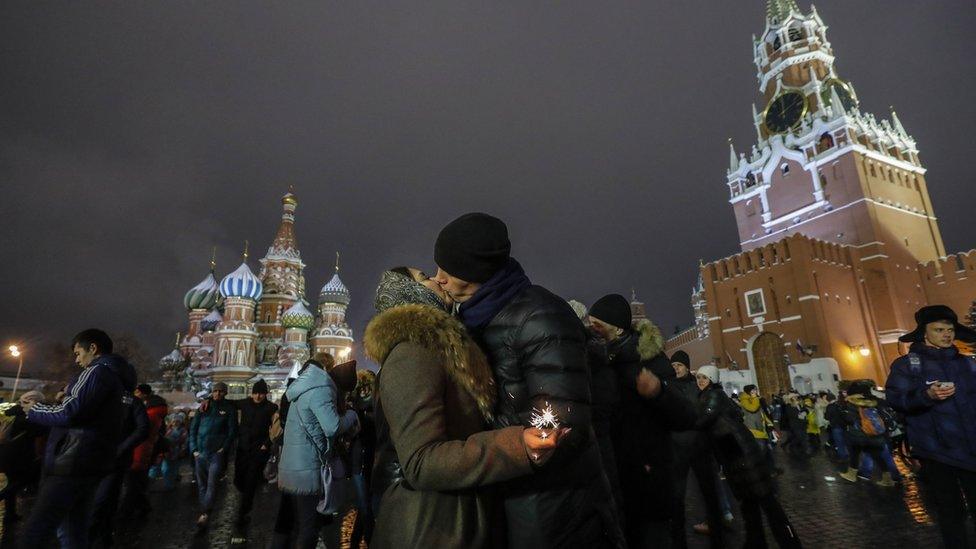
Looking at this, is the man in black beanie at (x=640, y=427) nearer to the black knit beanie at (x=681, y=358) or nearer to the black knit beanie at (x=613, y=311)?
the black knit beanie at (x=613, y=311)

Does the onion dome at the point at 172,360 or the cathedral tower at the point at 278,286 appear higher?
the cathedral tower at the point at 278,286

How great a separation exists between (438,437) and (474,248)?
664 mm

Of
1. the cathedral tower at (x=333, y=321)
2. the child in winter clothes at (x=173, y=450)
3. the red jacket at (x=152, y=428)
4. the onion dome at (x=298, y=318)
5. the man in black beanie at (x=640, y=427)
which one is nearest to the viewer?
the man in black beanie at (x=640, y=427)

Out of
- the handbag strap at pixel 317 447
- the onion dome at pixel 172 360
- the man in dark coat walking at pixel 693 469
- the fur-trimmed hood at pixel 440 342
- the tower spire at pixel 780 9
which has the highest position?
the tower spire at pixel 780 9

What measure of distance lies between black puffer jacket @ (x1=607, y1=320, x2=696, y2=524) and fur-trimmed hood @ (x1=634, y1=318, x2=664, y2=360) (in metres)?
0.21

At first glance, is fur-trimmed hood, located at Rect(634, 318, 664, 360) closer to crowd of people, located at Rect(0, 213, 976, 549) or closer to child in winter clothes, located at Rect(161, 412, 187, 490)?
crowd of people, located at Rect(0, 213, 976, 549)

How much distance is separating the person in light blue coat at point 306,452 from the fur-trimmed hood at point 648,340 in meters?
2.45

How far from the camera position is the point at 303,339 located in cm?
3872

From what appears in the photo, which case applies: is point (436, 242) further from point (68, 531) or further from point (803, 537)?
point (803, 537)

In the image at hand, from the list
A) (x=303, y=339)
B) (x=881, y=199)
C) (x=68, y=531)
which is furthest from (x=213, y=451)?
(x=881, y=199)

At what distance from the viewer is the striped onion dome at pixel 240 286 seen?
35625 millimetres

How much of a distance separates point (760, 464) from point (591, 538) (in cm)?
282

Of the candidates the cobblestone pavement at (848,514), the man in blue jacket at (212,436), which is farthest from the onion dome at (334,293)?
the cobblestone pavement at (848,514)

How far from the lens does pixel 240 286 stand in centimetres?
3578
